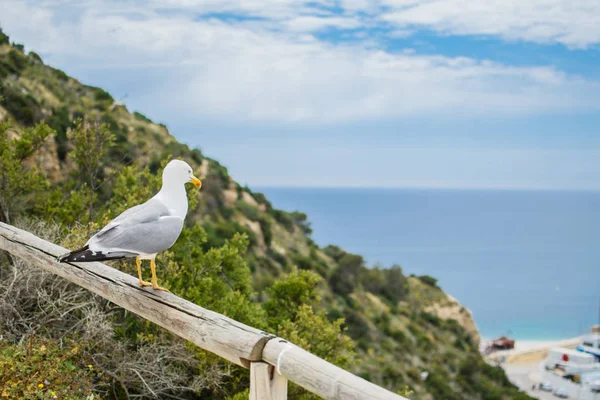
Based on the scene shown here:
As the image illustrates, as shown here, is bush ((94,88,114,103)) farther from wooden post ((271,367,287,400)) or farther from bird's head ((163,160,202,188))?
wooden post ((271,367,287,400))

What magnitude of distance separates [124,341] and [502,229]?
159m

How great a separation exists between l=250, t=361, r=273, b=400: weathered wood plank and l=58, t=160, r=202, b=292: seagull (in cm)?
88

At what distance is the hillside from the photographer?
172 inches

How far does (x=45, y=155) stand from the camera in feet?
41.8

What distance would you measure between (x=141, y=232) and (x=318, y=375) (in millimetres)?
1260

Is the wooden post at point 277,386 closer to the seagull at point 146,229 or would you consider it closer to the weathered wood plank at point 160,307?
the weathered wood plank at point 160,307

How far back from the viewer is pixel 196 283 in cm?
678

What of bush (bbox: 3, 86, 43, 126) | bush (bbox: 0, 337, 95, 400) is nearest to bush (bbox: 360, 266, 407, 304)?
bush (bbox: 3, 86, 43, 126)

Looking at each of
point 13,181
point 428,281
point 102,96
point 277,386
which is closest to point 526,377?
point 428,281

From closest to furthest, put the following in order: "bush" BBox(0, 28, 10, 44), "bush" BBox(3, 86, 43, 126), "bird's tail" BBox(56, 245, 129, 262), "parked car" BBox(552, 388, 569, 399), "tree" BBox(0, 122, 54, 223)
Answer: "bird's tail" BBox(56, 245, 129, 262)
"tree" BBox(0, 122, 54, 223)
"bush" BBox(3, 86, 43, 126)
"bush" BBox(0, 28, 10, 44)
"parked car" BBox(552, 388, 569, 399)

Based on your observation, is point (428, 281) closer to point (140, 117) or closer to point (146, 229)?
point (140, 117)

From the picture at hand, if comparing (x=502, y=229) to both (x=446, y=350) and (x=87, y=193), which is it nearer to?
(x=446, y=350)

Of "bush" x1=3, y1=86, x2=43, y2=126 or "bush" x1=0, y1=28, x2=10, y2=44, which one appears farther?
"bush" x1=0, y1=28, x2=10, y2=44

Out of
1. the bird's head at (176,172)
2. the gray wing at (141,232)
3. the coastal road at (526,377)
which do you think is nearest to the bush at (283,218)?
the coastal road at (526,377)
